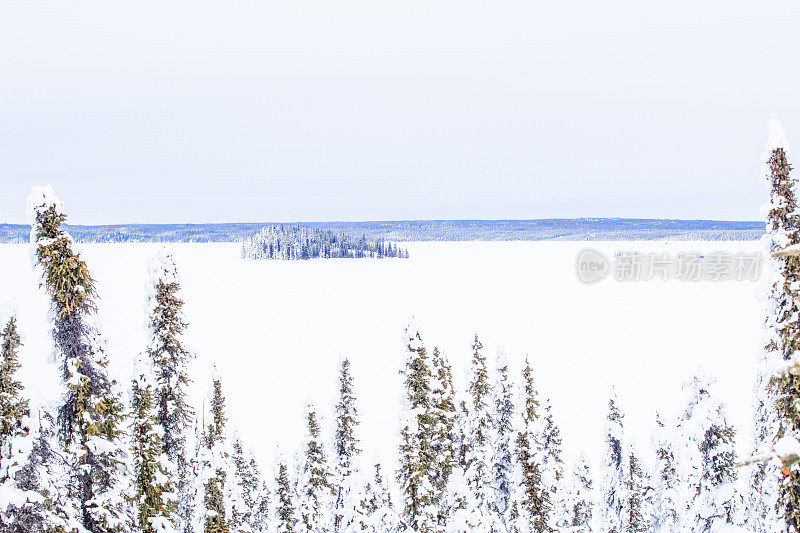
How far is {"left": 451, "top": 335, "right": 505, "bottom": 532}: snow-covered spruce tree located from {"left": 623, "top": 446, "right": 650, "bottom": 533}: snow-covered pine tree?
5010mm

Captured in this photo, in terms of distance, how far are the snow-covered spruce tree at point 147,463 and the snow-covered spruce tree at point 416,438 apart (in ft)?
19.2

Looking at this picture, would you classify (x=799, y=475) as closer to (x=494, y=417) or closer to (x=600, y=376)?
(x=494, y=417)

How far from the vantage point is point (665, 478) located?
2119cm

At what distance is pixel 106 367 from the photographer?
11977mm

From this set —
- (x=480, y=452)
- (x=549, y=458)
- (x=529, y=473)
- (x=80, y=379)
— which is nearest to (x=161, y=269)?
(x=80, y=379)

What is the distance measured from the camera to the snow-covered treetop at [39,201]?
10655 millimetres

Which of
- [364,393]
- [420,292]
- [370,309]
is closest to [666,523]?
[364,393]

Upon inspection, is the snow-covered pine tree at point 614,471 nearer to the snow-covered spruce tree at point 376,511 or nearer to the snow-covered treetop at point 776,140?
the snow-covered spruce tree at point 376,511

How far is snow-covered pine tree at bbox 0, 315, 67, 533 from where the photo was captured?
9820 mm

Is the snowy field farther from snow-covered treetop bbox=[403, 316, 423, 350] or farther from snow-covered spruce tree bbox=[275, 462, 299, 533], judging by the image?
snow-covered spruce tree bbox=[275, 462, 299, 533]

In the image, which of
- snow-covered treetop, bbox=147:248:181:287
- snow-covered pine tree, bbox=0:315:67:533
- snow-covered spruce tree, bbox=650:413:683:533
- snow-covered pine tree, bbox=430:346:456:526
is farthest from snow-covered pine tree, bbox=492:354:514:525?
snow-covered pine tree, bbox=0:315:67:533

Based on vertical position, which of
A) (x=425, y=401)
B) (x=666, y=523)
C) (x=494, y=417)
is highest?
(x=425, y=401)

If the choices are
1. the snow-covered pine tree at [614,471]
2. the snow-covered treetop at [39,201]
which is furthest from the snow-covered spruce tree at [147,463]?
the snow-covered pine tree at [614,471]

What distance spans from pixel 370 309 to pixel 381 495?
91948 millimetres
